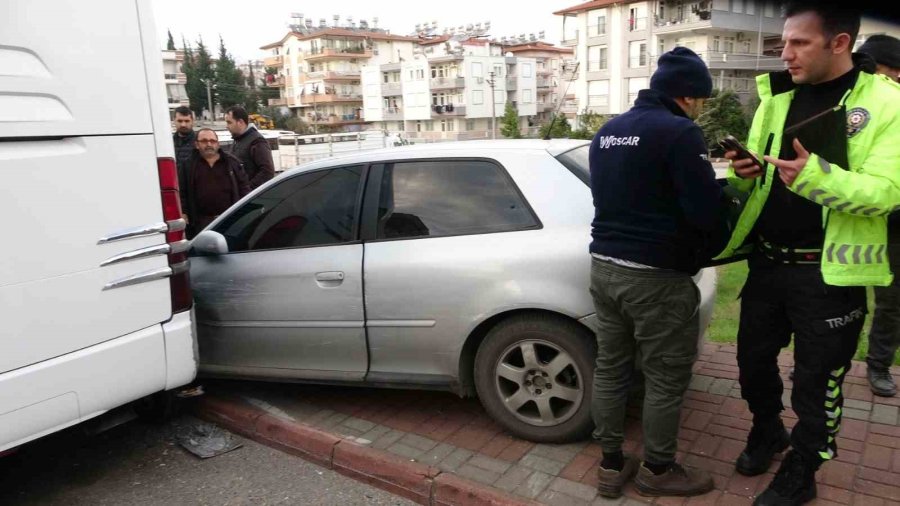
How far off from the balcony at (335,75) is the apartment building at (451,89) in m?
5.64

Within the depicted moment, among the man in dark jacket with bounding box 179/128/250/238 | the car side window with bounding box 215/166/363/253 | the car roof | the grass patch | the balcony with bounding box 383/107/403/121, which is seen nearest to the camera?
the car roof

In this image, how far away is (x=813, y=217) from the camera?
254cm

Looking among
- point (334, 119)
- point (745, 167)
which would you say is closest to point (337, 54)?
point (334, 119)

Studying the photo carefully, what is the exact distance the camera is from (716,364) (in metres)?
4.38

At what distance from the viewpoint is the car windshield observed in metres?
3.47

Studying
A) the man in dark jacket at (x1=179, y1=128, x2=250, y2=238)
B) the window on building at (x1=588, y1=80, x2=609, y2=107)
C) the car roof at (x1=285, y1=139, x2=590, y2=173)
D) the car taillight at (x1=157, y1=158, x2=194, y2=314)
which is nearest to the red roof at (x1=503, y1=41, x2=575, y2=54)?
the window on building at (x1=588, y1=80, x2=609, y2=107)

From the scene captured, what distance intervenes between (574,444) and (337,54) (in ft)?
290

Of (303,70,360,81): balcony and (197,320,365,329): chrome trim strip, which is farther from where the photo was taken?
(303,70,360,81): balcony

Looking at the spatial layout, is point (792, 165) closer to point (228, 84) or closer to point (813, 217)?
point (813, 217)

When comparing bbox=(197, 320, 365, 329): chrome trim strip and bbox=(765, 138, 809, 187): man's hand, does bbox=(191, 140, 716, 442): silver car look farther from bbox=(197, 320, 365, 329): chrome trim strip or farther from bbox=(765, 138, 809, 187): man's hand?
bbox=(765, 138, 809, 187): man's hand

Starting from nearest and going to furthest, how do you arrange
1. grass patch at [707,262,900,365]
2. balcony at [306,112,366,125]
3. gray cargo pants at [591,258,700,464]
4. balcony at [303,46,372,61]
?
gray cargo pants at [591,258,700,464] → grass patch at [707,262,900,365] → balcony at [303,46,372,61] → balcony at [306,112,366,125]

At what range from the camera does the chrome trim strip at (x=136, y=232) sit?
3.06 metres

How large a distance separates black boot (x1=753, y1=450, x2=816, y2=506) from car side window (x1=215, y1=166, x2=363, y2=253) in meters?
2.40

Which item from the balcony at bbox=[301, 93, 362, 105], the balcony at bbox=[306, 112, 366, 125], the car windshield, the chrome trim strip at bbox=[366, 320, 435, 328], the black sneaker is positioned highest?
the balcony at bbox=[301, 93, 362, 105]
